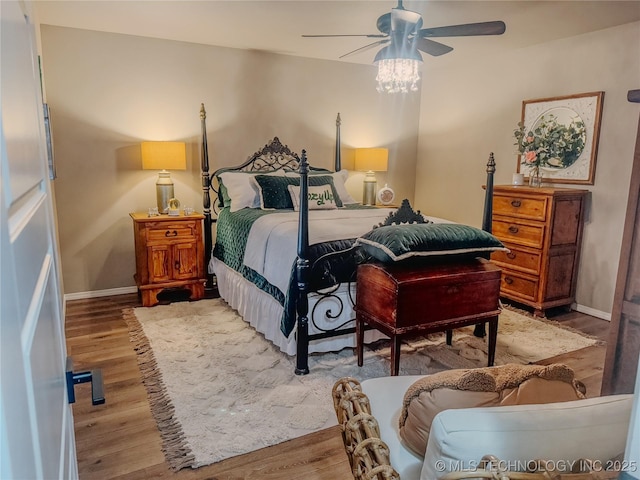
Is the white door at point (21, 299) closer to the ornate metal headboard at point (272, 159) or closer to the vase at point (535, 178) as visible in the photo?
the ornate metal headboard at point (272, 159)

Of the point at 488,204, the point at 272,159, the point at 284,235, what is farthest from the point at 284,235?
the point at 272,159

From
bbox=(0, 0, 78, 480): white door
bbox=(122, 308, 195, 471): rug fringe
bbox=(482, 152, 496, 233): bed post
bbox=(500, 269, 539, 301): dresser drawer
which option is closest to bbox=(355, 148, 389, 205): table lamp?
bbox=(500, 269, 539, 301): dresser drawer

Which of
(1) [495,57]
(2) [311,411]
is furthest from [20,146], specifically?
(1) [495,57]

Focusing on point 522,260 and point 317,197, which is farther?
point 317,197

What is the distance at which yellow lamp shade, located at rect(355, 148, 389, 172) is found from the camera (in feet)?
16.8

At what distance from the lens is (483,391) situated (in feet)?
3.32

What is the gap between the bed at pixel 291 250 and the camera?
2.73m

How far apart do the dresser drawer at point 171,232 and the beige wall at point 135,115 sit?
1.91 feet

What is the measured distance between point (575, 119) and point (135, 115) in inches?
161

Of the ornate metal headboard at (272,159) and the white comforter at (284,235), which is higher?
the ornate metal headboard at (272,159)

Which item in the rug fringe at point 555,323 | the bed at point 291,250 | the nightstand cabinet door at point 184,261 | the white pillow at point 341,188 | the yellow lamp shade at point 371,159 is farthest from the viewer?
the yellow lamp shade at point 371,159

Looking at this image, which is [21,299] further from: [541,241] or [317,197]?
[541,241]

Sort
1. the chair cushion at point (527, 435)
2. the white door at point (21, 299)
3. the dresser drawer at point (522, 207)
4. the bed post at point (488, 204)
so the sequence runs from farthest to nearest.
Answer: the dresser drawer at point (522, 207)
the bed post at point (488, 204)
the chair cushion at point (527, 435)
the white door at point (21, 299)

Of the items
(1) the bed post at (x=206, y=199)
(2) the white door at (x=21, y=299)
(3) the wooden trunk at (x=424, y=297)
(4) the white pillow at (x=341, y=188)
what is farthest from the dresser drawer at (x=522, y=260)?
(2) the white door at (x=21, y=299)
